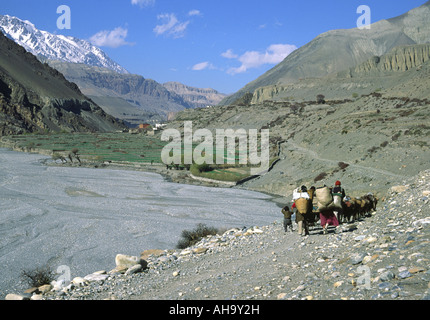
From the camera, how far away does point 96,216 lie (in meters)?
35.6

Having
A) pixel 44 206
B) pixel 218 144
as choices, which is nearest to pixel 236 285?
pixel 44 206

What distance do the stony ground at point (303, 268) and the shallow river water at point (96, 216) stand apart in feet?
24.7

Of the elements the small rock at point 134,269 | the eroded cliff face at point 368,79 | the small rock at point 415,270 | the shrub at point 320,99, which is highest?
the eroded cliff face at point 368,79

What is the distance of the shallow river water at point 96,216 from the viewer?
76.9ft

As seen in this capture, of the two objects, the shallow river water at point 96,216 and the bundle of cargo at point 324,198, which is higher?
the bundle of cargo at point 324,198

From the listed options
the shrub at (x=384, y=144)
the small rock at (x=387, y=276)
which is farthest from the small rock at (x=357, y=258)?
the shrub at (x=384, y=144)

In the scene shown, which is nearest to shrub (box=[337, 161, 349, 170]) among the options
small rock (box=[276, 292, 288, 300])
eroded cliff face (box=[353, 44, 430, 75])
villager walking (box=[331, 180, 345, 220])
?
villager walking (box=[331, 180, 345, 220])

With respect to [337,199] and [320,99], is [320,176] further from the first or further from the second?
[320,99]

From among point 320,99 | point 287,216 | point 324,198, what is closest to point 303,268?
point 324,198

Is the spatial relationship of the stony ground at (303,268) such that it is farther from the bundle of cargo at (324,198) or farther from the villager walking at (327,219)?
the bundle of cargo at (324,198)

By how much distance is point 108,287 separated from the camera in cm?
1236

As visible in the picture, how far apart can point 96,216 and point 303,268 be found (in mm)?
28597
